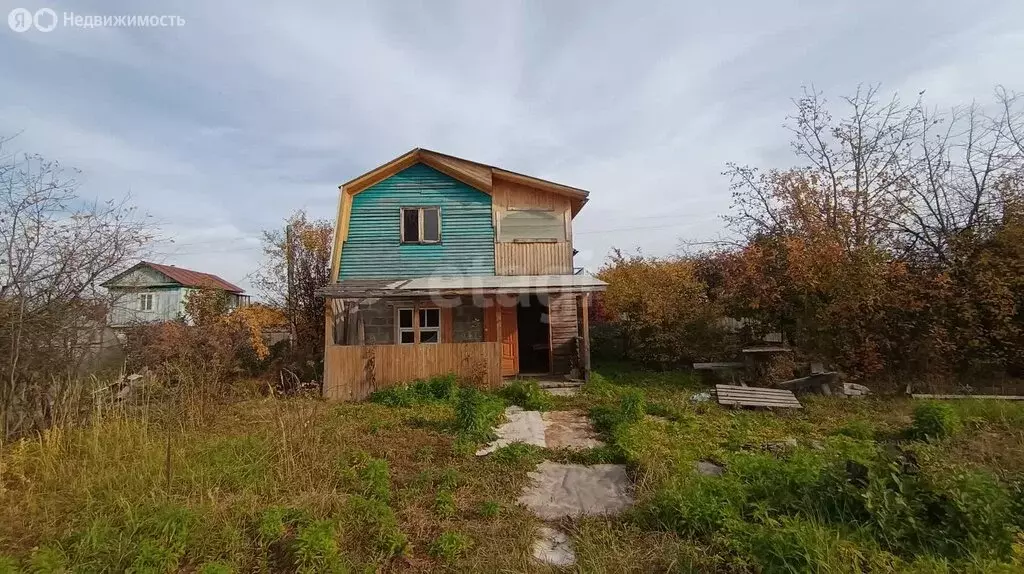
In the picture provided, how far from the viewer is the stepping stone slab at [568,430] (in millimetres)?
7319

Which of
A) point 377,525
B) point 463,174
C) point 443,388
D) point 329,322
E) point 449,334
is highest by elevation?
point 463,174

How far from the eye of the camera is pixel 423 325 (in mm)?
13070

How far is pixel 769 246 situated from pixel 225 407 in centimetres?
1369

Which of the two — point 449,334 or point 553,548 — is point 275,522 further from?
point 449,334

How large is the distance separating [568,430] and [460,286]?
520 cm

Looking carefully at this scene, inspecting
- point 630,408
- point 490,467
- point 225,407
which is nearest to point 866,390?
point 630,408

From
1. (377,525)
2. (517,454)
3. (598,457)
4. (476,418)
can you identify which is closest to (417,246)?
(476,418)

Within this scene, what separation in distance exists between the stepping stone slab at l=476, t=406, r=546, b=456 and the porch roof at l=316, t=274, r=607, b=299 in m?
3.41

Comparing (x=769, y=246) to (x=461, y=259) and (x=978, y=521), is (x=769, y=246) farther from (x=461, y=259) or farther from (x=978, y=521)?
(x=978, y=521)

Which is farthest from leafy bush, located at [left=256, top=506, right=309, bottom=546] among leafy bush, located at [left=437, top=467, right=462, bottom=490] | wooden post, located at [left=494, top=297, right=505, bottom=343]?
wooden post, located at [left=494, top=297, right=505, bottom=343]

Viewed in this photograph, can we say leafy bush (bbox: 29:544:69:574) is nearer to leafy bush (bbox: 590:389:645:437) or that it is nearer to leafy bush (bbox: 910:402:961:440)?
leafy bush (bbox: 590:389:645:437)

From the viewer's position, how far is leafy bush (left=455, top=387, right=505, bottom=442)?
732 centimetres

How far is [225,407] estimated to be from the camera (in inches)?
328

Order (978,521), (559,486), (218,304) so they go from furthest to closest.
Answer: (218,304)
(559,486)
(978,521)
